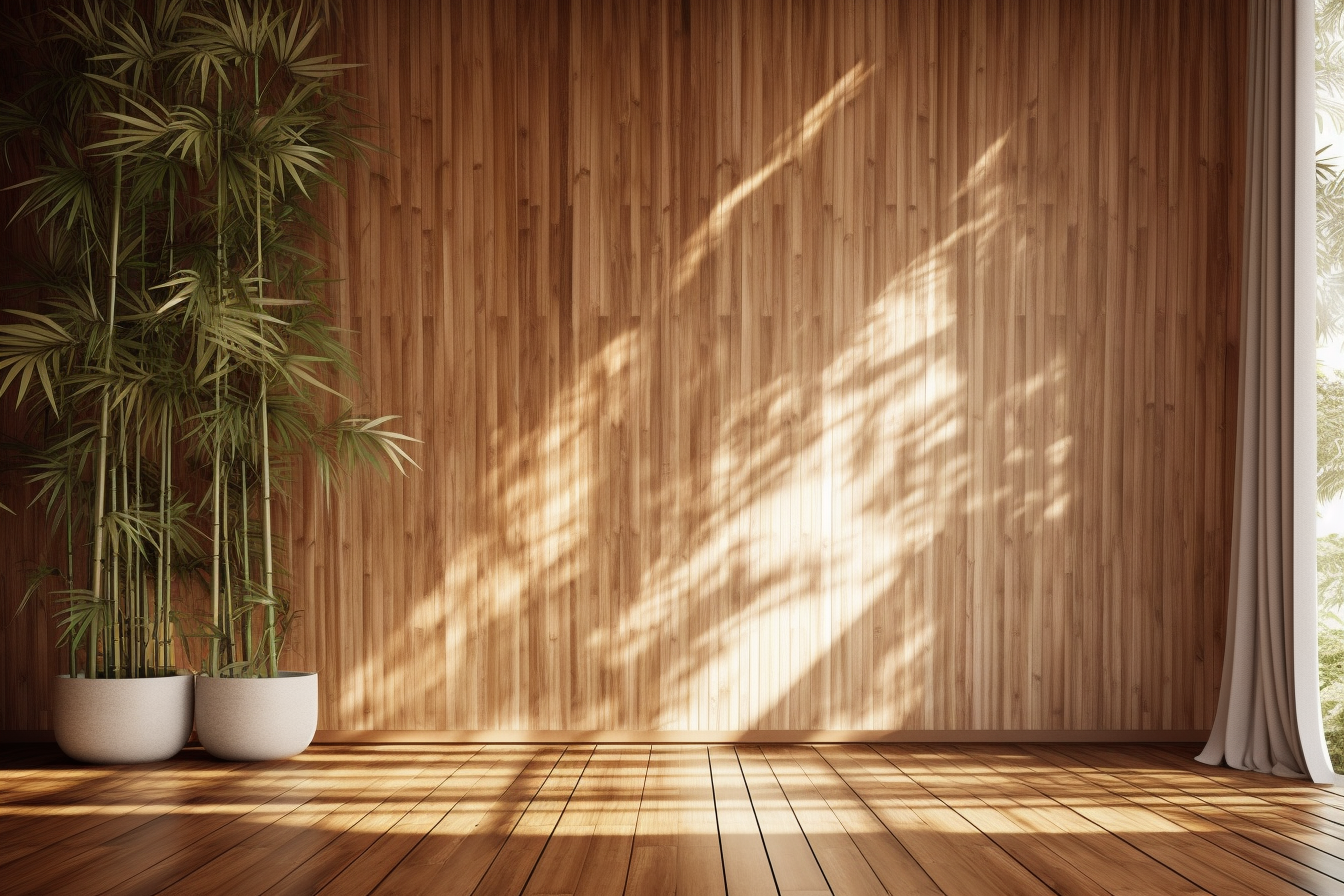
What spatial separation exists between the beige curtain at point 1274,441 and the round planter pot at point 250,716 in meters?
3.20

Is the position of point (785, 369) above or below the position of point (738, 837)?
above

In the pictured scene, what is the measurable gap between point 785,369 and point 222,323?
2.02m

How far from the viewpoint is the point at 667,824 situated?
2.57 m

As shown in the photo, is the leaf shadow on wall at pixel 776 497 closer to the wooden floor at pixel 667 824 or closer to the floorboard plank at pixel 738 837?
the wooden floor at pixel 667 824

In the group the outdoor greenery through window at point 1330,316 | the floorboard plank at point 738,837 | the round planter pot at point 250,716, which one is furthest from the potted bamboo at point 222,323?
the outdoor greenery through window at point 1330,316

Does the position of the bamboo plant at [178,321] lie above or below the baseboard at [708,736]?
above

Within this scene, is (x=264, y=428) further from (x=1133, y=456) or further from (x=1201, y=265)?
(x=1201, y=265)

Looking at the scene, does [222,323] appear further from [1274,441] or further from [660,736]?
[1274,441]

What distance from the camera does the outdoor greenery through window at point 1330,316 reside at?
327cm

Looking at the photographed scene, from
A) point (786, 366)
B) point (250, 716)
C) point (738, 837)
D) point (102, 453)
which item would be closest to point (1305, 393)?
point (786, 366)

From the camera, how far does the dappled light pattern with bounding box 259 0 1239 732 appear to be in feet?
12.2

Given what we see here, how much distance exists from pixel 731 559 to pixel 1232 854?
187 cm

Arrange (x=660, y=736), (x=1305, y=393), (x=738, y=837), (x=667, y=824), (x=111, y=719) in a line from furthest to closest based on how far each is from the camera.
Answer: (x=660, y=736) < (x=111, y=719) < (x=1305, y=393) < (x=667, y=824) < (x=738, y=837)

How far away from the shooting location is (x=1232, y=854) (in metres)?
2.36
